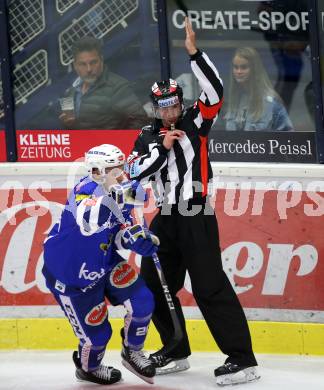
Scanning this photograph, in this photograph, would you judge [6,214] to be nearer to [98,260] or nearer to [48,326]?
[48,326]

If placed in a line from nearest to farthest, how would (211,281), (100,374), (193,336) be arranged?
(211,281)
(100,374)
(193,336)

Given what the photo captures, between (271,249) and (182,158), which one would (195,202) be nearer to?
(182,158)

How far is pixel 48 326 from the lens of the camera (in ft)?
21.5

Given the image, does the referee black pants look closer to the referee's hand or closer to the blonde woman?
the referee's hand

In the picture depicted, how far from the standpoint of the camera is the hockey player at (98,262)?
5.27m

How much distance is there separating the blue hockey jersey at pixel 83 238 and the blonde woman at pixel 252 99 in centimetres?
154

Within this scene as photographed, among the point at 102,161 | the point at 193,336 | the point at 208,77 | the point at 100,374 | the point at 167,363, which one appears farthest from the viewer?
the point at 193,336

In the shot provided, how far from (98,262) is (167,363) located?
0.87 meters

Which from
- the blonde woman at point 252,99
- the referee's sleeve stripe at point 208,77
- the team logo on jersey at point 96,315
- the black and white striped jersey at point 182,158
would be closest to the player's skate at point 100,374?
the team logo on jersey at point 96,315

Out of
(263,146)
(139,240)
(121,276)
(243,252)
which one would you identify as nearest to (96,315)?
(121,276)

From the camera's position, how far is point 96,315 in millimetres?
5445

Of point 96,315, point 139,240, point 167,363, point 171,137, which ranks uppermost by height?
point 171,137

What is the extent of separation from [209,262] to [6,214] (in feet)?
5.55

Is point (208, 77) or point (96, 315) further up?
point (208, 77)
